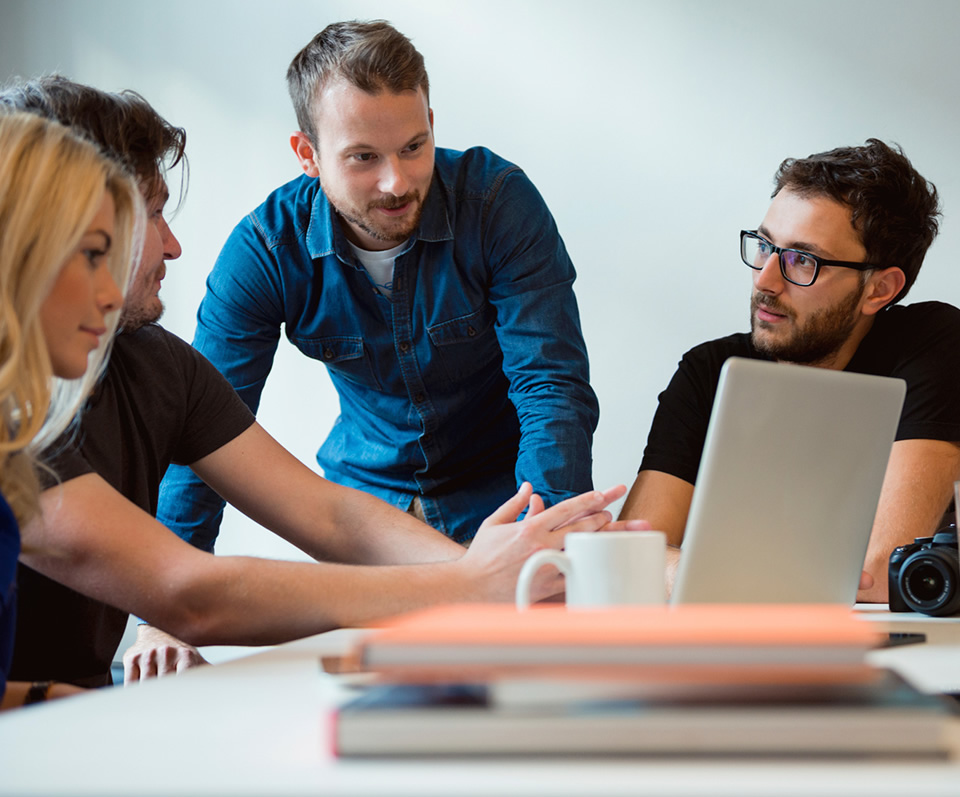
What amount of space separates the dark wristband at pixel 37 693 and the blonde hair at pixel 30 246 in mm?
174

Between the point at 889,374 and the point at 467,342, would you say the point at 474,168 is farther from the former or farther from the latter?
the point at 889,374

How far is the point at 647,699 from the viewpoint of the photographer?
18.1 inches

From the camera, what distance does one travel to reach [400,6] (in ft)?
10.3

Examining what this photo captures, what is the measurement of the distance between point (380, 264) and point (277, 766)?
5.48ft

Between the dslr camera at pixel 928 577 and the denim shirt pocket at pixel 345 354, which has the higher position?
the denim shirt pocket at pixel 345 354

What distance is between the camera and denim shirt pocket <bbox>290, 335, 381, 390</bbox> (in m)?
2.13

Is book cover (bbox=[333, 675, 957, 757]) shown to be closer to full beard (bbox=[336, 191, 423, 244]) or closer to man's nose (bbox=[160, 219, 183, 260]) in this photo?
man's nose (bbox=[160, 219, 183, 260])

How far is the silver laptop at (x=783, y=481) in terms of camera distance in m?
0.87

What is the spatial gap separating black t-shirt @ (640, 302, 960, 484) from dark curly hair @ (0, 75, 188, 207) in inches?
40.7

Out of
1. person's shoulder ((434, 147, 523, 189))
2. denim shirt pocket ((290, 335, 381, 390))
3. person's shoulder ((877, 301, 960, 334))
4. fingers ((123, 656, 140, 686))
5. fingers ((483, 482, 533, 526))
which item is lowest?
fingers ((123, 656, 140, 686))

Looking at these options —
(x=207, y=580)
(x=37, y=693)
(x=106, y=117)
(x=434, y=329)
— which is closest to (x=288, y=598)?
(x=207, y=580)

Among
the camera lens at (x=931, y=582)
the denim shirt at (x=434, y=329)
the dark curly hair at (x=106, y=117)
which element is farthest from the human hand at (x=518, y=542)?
the dark curly hair at (x=106, y=117)

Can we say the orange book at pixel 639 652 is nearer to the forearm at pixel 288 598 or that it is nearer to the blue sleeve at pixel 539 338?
the forearm at pixel 288 598

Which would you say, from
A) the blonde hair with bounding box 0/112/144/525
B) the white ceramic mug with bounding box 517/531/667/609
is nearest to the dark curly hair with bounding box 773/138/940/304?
the white ceramic mug with bounding box 517/531/667/609
